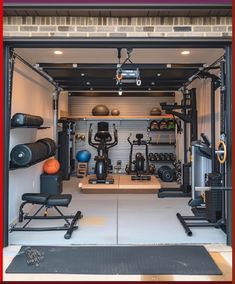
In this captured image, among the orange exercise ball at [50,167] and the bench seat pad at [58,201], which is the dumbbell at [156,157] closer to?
the orange exercise ball at [50,167]

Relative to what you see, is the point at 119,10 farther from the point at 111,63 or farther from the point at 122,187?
the point at 122,187

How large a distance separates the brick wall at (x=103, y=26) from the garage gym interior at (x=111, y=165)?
56 cm

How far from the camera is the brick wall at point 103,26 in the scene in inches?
161

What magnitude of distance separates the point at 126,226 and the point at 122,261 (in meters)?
1.36

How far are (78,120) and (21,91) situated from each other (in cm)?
514

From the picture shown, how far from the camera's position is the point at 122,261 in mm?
3668

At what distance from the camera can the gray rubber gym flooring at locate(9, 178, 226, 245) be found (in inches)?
173

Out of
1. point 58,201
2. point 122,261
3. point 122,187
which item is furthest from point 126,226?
point 122,187

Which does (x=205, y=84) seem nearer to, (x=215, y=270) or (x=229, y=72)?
(x=229, y=72)

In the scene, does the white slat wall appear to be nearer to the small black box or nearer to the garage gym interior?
the garage gym interior

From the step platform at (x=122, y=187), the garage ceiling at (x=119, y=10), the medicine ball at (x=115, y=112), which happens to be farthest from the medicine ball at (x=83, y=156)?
the garage ceiling at (x=119, y=10)

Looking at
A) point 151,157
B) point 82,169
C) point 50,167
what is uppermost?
point 151,157

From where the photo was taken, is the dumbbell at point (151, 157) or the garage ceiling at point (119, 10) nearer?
the garage ceiling at point (119, 10)

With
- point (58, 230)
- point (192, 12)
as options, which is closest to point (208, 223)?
point (58, 230)
